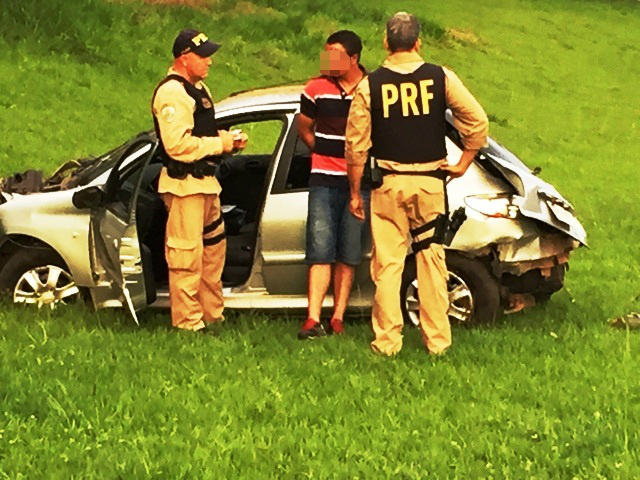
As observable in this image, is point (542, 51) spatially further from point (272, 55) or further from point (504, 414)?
point (504, 414)

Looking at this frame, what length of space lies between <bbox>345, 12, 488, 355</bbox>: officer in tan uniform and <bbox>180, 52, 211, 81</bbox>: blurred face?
1059 millimetres

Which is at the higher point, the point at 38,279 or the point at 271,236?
the point at 271,236

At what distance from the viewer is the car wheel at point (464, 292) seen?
6980 mm

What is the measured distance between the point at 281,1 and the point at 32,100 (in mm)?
11717

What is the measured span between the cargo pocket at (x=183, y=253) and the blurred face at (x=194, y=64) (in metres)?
1.01

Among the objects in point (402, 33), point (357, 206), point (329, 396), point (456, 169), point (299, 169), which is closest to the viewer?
point (329, 396)

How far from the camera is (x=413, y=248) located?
6.40 m

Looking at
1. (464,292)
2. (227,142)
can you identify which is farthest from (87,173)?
(464,292)

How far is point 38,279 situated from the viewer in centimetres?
730

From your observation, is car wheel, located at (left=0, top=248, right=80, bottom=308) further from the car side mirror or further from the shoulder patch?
the shoulder patch

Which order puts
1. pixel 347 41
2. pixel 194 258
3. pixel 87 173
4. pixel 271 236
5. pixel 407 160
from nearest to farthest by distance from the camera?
pixel 407 160, pixel 347 41, pixel 194 258, pixel 271 236, pixel 87 173

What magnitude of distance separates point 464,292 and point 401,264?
0.78 meters

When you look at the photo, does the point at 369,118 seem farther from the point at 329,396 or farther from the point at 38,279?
the point at 38,279

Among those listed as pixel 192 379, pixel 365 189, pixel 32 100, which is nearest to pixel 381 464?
pixel 192 379
